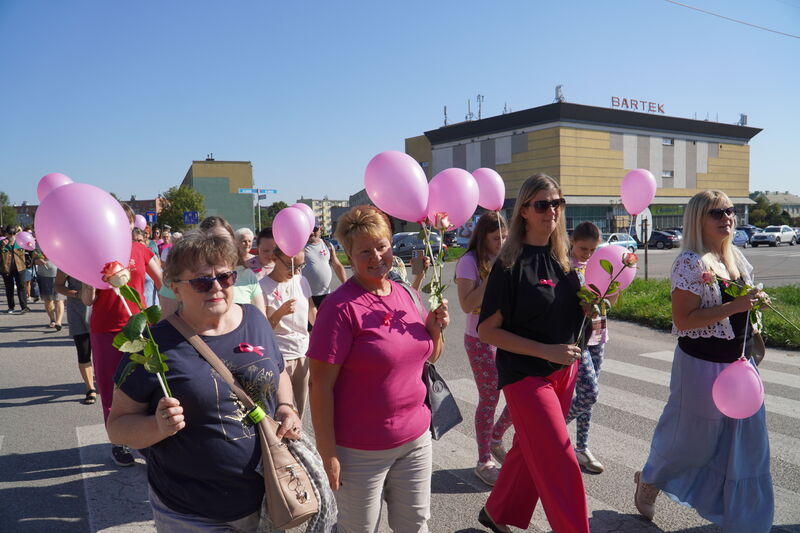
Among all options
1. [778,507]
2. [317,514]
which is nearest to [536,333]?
[317,514]

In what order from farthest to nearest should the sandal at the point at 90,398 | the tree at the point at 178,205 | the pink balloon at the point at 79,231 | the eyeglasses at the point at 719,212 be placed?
1. the tree at the point at 178,205
2. the sandal at the point at 90,398
3. the eyeglasses at the point at 719,212
4. the pink balloon at the point at 79,231

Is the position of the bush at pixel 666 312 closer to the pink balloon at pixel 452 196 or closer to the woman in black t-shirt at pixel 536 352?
the pink balloon at pixel 452 196

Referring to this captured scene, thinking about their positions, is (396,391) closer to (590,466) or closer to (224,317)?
(224,317)

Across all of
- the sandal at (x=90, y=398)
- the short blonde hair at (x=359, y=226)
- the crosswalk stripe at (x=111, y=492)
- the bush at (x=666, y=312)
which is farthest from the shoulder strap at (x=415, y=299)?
the bush at (x=666, y=312)

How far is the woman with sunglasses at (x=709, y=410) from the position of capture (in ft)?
9.80

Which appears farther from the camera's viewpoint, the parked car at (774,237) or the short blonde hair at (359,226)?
the parked car at (774,237)

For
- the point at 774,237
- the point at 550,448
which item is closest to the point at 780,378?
the point at 550,448

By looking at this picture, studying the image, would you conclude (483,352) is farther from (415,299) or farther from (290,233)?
(290,233)

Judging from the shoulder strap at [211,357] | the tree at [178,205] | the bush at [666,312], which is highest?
the tree at [178,205]

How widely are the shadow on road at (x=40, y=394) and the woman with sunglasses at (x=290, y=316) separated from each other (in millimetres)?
3491

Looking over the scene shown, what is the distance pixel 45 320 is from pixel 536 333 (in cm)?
1293

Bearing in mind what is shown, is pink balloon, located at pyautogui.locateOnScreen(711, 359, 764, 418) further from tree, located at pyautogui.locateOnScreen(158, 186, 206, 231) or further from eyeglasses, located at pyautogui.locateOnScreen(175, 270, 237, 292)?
tree, located at pyautogui.locateOnScreen(158, 186, 206, 231)

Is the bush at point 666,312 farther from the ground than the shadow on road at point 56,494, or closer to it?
farther from the ground

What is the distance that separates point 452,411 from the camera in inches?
116
